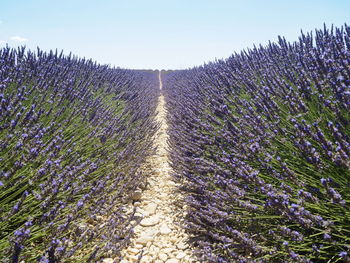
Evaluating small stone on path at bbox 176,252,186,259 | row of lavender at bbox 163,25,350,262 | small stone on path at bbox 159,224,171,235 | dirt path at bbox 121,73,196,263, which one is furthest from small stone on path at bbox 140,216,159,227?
small stone on path at bbox 176,252,186,259

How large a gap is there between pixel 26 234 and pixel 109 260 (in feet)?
2.70

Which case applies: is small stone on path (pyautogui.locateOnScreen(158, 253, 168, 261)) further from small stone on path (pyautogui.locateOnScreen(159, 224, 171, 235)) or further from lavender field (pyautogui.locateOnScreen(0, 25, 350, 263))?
small stone on path (pyautogui.locateOnScreen(159, 224, 171, 235))

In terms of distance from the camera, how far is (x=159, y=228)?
7.70ft

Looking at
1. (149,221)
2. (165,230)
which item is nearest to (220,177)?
(165,230)

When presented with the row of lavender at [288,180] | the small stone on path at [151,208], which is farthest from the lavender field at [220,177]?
the small stone on path at [151,208]

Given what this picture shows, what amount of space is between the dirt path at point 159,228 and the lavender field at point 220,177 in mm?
27

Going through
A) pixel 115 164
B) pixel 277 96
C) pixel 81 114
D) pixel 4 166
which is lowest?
pixel 115 164

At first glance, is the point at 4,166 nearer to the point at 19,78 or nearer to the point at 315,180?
the point at 19,78

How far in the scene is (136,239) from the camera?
2.15 m

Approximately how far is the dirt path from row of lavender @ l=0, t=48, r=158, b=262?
16 centimetres

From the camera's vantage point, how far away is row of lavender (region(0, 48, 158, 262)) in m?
1.43

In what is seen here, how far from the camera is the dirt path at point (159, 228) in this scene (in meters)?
1.95

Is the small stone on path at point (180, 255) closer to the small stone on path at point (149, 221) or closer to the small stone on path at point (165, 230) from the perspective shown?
the small stone on path at point (165, 230)

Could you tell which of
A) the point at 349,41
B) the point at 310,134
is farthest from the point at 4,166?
the point at 349,41
